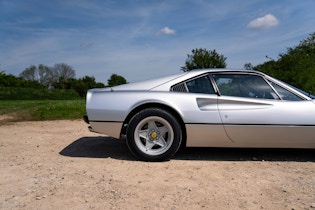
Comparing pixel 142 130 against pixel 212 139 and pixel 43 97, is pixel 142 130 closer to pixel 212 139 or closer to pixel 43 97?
pixel 212 139

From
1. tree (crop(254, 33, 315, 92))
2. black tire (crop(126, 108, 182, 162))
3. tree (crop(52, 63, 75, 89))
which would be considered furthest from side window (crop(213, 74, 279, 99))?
tree (crop(52, 63, 75, 89))

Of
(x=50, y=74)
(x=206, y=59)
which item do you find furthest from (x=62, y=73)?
(x=206, y=59)

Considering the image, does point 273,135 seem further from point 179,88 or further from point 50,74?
point 50,74

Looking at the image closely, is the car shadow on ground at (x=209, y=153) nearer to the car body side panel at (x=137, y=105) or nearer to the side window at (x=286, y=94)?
the car body side panel at (x=137, y=105)

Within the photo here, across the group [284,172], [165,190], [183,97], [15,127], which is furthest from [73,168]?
[15,127]

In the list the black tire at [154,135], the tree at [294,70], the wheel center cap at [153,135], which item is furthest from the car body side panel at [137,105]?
the tree at [294,70]

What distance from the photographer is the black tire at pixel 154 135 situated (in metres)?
3.65

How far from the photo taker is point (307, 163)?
3662 mm

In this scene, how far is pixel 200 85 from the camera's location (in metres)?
3.83

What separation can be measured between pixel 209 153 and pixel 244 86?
112 cm

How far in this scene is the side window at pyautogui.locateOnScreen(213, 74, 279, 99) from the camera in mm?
3746

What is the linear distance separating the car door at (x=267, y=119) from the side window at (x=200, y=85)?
17 centimetres

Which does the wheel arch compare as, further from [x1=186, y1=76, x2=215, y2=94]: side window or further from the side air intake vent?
[x1=186, y1=76, x2=215, y2=94]: side window

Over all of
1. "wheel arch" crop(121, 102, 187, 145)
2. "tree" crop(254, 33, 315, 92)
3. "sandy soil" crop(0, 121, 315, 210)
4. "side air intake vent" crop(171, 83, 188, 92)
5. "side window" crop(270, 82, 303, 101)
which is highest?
"tree" crop(254, 33, 315, 92)
